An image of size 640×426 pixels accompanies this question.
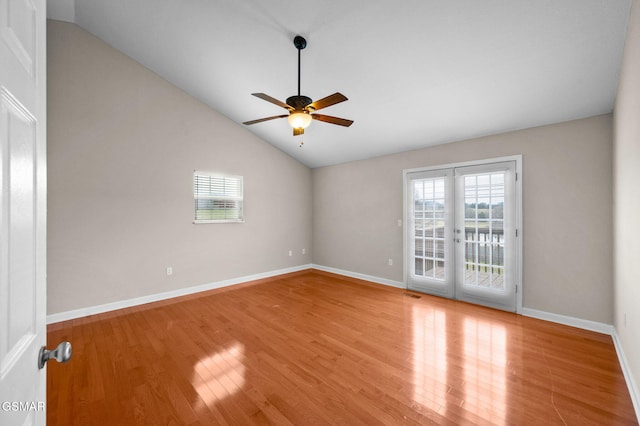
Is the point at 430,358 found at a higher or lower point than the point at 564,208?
lower

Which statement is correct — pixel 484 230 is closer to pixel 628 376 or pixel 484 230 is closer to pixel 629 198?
pixel 629 198

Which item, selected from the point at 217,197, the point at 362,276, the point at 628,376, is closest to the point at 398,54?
the point at 628,376

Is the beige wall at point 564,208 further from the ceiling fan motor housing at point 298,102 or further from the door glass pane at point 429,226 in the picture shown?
the ceiling fan motor housing at point 298,102

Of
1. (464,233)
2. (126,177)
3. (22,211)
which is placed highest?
(126,177)

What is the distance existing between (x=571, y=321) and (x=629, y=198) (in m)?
1.89

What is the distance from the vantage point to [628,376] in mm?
2152

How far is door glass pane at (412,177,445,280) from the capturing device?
4336 millimetres

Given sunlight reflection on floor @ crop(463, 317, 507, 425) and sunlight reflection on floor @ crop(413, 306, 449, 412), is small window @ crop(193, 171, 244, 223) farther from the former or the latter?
sunlight reflection on floor @ crop(463, 317, 507, 425)

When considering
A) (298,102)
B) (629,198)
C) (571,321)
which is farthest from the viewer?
(571,321)

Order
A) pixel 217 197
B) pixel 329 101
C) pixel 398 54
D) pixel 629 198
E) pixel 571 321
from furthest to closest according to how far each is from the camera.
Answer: pixel 217 197 → pixel 571 321 → pixel 398 54 → pixel 329 101 → pixel 629 198

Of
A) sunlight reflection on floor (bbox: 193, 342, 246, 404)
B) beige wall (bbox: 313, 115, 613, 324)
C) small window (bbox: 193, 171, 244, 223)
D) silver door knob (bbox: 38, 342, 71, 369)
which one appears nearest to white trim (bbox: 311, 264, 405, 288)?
beige wall (bbox: 313, 115, 613, 324)

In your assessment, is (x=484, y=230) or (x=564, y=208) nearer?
(x=564, y=208)

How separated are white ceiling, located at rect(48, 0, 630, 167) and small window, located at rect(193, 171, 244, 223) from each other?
1.39m

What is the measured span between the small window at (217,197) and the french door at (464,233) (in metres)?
3.16
